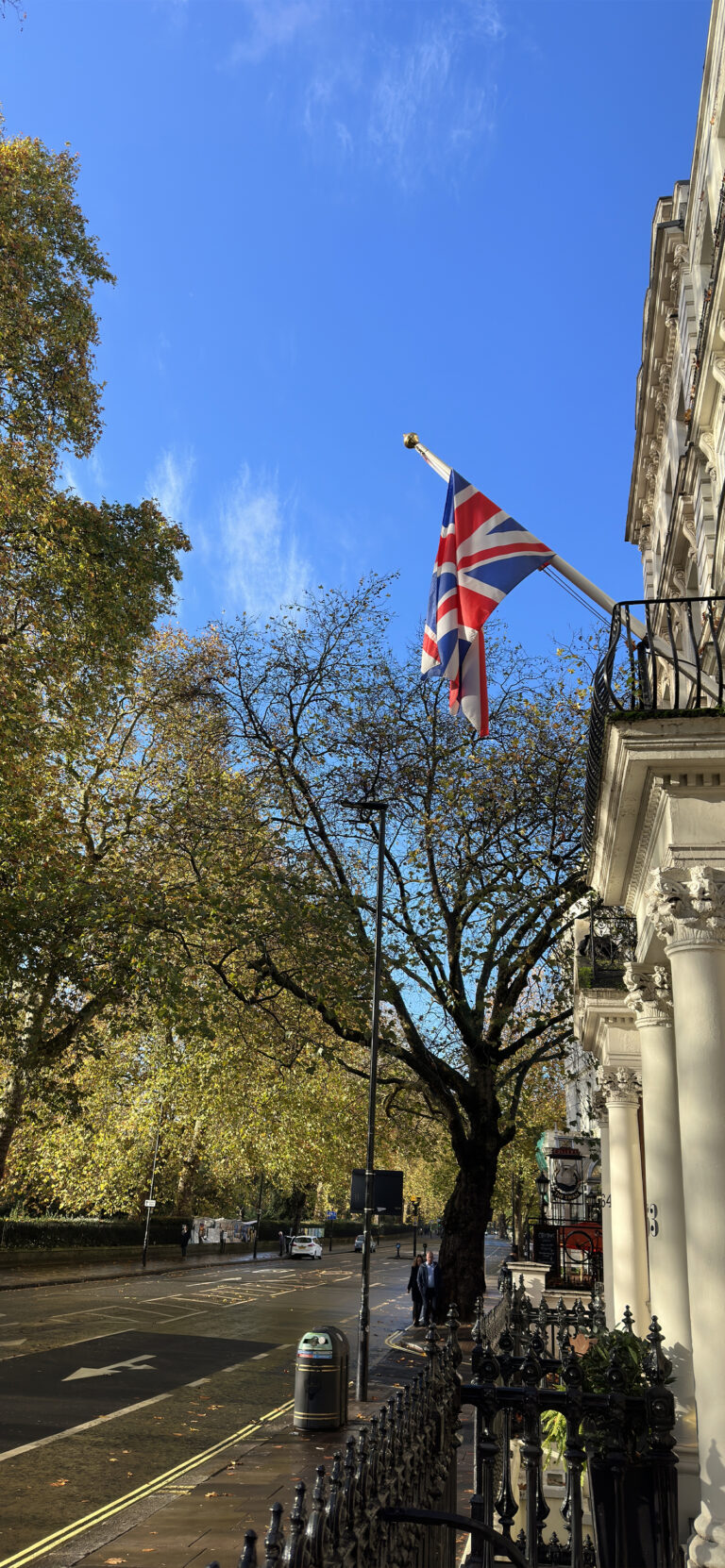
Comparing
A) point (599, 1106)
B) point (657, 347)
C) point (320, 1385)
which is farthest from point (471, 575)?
point (599, 1106)

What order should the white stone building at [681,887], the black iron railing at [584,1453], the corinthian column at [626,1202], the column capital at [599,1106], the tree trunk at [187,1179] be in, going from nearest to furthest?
1. the black iron railing at [584,1453]
2. the white stone building at [681,887]
3. the corinthian column at [626,1202]
4. the column capital at [599,1106]
5. the tree trunk at [187,1179]

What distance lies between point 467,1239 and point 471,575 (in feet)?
54.9

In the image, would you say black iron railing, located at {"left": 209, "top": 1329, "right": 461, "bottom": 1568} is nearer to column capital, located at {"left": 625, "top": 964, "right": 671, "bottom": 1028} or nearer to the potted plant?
the potted plant

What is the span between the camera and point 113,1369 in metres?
16.7

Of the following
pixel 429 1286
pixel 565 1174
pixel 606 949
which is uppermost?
pixel 606 949

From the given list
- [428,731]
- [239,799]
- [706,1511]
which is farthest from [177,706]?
[706,1511]

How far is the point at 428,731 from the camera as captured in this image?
23.7 m

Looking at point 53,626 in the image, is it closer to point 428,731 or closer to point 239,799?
point 239,799

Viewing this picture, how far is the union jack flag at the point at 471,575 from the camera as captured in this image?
11.4 metres

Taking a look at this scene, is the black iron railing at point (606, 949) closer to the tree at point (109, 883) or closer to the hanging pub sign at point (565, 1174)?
the tree at point (109, 883)

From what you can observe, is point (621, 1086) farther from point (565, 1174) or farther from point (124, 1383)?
point (565, 1174)

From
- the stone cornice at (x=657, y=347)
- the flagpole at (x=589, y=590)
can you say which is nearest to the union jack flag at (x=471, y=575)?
the flagpole at (x=589, y=590)

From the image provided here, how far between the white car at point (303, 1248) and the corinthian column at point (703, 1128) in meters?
54.8

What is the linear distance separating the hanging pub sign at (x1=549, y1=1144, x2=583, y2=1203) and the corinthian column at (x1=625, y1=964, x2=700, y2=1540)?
56.6ft
